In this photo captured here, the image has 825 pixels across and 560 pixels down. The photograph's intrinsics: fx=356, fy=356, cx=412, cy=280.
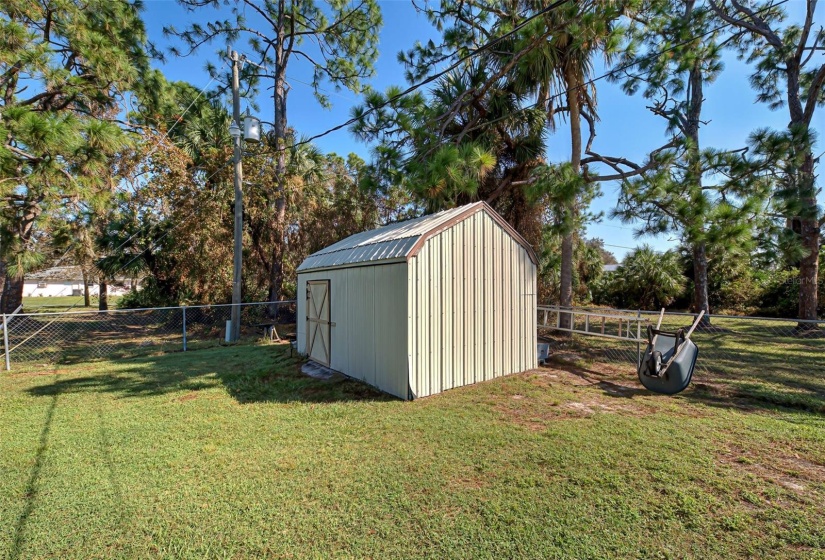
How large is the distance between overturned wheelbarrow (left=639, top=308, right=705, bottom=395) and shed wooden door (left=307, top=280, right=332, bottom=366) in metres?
5.31

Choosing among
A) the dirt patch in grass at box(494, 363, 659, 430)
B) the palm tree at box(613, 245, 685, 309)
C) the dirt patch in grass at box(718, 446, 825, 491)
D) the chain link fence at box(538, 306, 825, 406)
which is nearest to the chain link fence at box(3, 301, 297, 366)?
the dirt patch in grass at box(494, 363, 659, 430)

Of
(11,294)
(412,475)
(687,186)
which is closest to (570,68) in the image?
(687,186)

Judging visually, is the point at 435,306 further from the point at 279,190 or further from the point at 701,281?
the point at 701,281

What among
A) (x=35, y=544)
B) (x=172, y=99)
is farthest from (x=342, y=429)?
(x=172, y=99)

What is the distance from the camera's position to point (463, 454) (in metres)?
3.41

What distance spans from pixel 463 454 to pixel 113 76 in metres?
10.4

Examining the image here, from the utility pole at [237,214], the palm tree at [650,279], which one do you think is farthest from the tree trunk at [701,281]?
the utility pole at [237,214]

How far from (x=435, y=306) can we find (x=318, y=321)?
3075mm

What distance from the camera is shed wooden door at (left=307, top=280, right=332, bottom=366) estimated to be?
6984mm

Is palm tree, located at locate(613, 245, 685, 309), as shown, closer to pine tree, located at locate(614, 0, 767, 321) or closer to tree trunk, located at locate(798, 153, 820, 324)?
tree trunk, located at locate(798, 153, 820, 324)

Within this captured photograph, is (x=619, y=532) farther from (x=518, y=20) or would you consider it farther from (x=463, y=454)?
(x=518, y=20)

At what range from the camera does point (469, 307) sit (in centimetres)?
565

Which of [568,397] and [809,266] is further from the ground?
[809,266]

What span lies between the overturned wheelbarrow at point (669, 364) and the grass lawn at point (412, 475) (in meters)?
0.21
